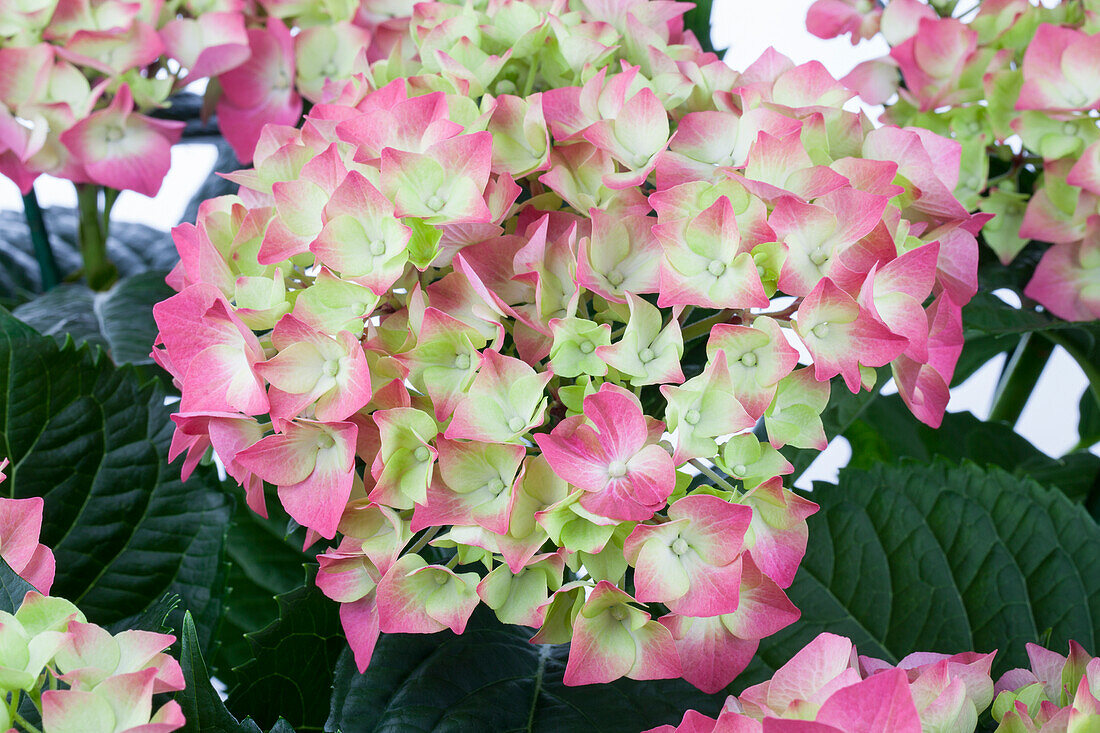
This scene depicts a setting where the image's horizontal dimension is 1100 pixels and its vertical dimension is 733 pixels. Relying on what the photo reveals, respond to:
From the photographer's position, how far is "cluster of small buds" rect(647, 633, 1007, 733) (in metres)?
0.25

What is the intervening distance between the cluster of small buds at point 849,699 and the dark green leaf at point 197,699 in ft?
0.41

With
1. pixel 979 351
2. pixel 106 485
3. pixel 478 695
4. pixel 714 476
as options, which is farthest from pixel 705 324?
pixel 979 351

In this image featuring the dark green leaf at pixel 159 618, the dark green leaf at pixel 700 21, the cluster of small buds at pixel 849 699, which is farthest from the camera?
the dark green leaf at pixel 700 21

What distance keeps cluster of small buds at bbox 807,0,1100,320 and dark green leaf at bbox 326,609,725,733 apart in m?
0.28

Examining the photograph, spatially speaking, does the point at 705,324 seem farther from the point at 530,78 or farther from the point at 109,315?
the point at 109,315

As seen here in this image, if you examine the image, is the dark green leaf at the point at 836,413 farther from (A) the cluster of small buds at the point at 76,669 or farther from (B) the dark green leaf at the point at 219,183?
(B) the dark green leaf at the point at 219,183

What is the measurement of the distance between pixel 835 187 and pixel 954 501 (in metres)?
0.23

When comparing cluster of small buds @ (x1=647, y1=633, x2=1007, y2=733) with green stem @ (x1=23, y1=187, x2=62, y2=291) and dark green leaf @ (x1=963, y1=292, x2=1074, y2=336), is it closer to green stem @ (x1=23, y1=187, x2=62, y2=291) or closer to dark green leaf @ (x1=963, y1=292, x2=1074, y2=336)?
dark green leaf @ (x1=963, y1=292, x2=1074, y2=336)

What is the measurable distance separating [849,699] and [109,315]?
54cm

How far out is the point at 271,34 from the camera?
0.58m

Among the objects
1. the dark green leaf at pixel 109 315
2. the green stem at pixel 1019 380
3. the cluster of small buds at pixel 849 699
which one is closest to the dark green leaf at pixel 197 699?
the cluster of small buds at pixel 849 699

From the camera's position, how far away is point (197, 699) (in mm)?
299

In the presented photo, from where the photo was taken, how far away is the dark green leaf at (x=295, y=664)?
0.42 metres

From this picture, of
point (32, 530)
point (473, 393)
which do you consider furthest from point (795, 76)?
point (32, 530)
